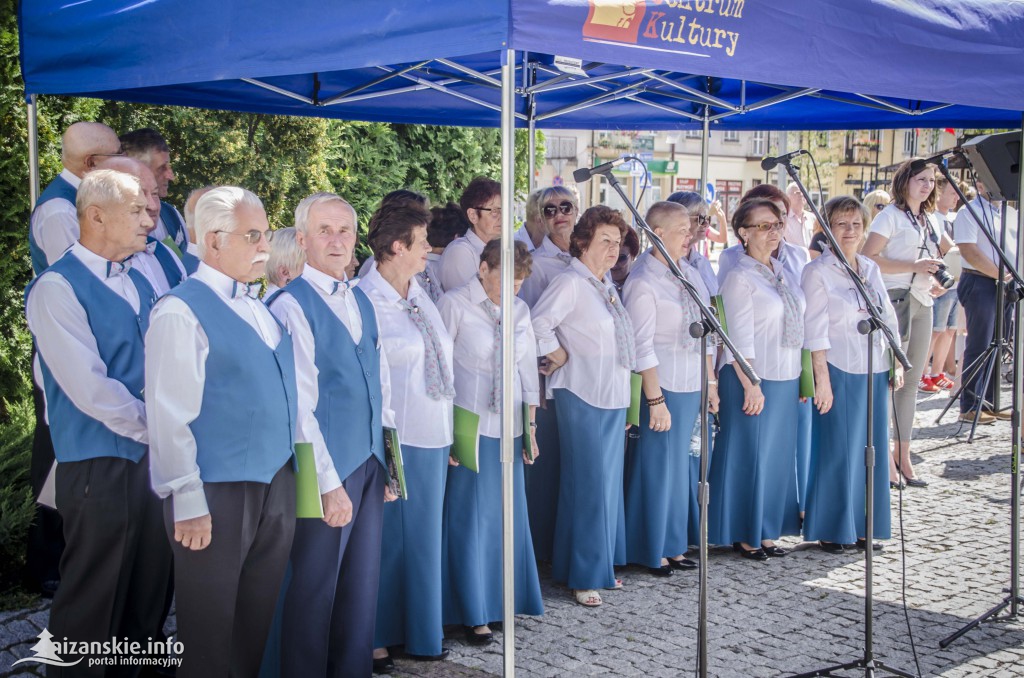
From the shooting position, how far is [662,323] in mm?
5090

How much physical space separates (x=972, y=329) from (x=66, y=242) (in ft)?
23.2

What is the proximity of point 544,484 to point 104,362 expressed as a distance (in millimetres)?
2510

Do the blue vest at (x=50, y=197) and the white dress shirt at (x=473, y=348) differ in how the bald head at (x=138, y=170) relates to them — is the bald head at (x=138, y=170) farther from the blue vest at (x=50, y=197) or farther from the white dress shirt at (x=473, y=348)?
the white dress shirt at (x=473, y=348)

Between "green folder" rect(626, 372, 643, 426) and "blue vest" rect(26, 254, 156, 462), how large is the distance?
2.36 meters

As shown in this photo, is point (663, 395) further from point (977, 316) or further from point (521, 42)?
point (977, 316)

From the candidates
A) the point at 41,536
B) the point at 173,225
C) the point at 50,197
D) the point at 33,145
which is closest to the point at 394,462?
the point at 50,197

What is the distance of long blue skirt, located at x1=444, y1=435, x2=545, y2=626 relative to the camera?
4.28 meters

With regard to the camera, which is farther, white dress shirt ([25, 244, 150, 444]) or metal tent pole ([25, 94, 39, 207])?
metal tent pole ([25, 94, 39, 207])

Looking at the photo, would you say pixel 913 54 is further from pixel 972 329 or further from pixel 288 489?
pixel 972 329

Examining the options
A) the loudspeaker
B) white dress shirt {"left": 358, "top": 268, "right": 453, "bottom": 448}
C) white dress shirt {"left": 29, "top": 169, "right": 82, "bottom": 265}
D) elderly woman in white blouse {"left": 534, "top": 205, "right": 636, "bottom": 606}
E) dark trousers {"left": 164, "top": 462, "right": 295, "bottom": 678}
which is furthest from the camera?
elderly woman in white blouse {"left": 534, "top": 205, "right": 636, "bottom": 606}

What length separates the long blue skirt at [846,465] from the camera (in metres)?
5.53

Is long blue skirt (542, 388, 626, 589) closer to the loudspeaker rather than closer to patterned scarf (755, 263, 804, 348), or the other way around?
patterned scarf (755, 263, 804, 348)

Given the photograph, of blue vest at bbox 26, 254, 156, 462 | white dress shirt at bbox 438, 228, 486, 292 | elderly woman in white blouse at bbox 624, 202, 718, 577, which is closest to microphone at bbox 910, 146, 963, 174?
elderly woman in white blouse at bbox 624, 202, 718, 577

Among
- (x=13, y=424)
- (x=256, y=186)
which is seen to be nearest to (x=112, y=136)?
(x=13, y=424)
